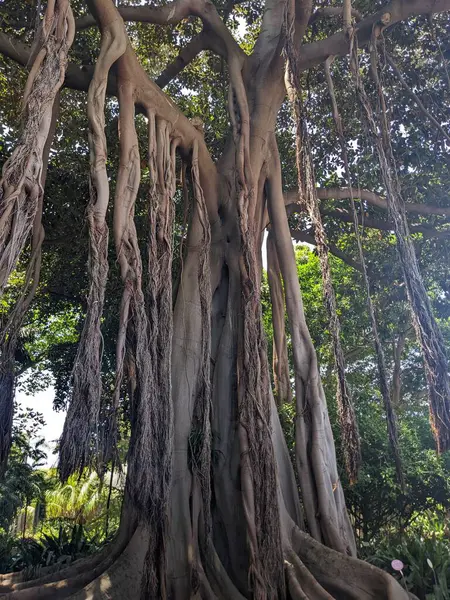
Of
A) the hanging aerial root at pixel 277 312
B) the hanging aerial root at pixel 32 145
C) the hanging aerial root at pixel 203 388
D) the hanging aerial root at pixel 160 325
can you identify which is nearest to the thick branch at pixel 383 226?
the hanging aerial root at pixel 277 312

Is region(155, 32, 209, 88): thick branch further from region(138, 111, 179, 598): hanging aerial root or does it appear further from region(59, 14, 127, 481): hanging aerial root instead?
region(59, 14, 127, 481): hanging aerial root

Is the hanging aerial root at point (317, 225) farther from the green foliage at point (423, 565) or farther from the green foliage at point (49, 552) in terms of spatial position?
the green foliage at point (49, 552)

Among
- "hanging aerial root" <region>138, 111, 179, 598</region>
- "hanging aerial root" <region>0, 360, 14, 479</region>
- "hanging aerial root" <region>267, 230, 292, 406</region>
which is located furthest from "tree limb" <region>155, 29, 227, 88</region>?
"hanging aerial root" <region>0, 360, 14, 479</region>

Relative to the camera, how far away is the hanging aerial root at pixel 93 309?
2.54m

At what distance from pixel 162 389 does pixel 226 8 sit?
5.09 meters

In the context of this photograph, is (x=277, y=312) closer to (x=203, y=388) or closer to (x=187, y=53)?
(x=203, y=388)

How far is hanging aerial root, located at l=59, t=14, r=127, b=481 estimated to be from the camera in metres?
2.54

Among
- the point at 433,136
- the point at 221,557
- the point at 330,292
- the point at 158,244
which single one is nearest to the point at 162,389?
the point at 158,244

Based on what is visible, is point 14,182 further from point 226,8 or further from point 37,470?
point 37,470

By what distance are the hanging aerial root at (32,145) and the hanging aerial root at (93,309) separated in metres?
0.41

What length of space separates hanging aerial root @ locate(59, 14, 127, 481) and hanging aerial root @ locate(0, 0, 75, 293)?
0.41 meters

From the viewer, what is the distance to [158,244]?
360 cm

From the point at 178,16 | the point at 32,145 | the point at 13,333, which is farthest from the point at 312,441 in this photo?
the point at 178,16

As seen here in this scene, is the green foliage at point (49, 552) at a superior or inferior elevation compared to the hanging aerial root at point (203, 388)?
inferior
